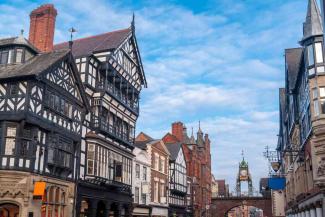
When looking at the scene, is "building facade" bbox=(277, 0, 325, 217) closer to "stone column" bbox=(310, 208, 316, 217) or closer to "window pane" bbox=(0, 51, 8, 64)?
"stone column" bbox=(310, 208, 316, 217)

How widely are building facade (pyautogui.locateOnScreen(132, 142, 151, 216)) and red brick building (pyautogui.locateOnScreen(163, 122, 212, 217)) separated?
1665 cm

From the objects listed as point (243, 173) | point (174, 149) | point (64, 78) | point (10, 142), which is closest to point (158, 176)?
point (174, 149)

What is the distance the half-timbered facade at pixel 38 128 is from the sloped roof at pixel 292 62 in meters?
16.5

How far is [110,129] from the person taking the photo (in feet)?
101

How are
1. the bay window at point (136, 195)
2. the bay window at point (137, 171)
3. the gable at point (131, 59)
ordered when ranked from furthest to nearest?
the bay window at point (137, 171)
the bay window at point (136, 195)
the gable at point (131, 59)

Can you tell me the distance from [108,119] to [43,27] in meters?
8.85

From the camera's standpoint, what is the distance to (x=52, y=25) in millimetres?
31766

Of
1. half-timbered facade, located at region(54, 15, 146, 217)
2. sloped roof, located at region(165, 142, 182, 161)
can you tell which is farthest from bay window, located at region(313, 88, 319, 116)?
sloped roof, located at region(165, 142, 182, 161)

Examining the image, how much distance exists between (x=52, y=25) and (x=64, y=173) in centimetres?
1314

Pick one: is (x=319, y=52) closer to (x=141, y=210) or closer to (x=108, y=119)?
(x=108, y=119)

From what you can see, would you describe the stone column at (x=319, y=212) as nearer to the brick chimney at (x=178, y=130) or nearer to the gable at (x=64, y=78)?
the gable at (x=64, y=78)

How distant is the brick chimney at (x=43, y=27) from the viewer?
31.3m

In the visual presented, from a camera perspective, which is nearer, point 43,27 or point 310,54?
point 310,54

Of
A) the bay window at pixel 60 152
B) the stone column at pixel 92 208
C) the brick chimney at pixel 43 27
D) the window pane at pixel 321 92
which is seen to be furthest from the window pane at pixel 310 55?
the brick chimney at pixel 43 27
